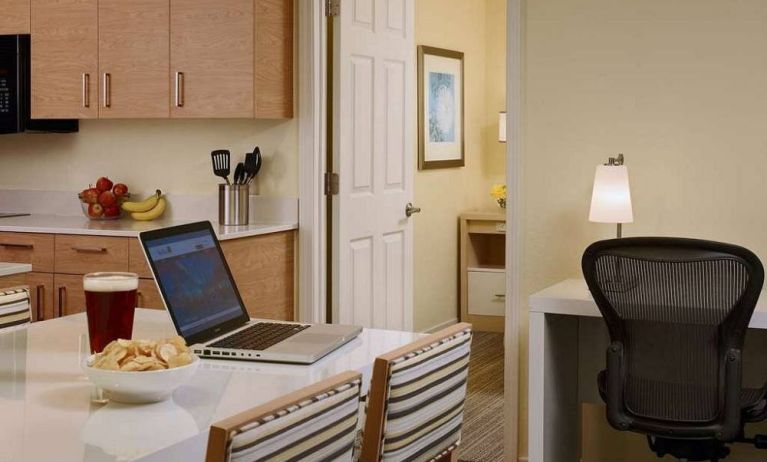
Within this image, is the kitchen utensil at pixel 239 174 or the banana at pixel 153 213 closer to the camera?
the kitchen utensil at pixel 239 174

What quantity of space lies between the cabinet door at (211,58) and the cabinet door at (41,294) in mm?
897

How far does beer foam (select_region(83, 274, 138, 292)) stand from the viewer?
6.53 ft

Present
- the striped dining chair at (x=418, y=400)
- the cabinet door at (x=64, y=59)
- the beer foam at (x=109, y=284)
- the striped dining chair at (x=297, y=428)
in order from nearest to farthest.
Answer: the striped dining chair at (x=297, y=428), the striped dining chair at (x=418, y=400), the beer foam at (x=109, y=284), the cabinet door at (x=64, y=59)

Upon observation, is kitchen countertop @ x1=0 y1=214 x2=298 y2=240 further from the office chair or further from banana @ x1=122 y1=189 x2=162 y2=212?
the office chair

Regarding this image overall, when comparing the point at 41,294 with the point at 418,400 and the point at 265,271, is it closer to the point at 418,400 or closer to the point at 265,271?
the point at 265,271

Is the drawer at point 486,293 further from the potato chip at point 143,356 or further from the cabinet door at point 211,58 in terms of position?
the potato chip at point 143,356

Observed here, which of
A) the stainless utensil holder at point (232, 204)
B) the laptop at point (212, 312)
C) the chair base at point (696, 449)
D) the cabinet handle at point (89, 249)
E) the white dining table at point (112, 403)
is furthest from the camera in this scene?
the stainless utensil holder at point (232, 204)

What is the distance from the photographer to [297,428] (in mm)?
1311

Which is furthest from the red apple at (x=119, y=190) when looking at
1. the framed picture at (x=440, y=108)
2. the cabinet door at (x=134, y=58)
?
the framed picture at (x=440, y=108)

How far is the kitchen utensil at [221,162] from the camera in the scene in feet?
15.1

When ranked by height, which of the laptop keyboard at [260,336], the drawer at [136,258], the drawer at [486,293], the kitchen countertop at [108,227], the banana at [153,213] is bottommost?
the drawer at [486,293]

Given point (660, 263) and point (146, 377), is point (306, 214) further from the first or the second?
point (146, 377)

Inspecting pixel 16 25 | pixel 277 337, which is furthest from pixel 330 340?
pixel 16 25

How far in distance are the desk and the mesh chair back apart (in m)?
0.18
